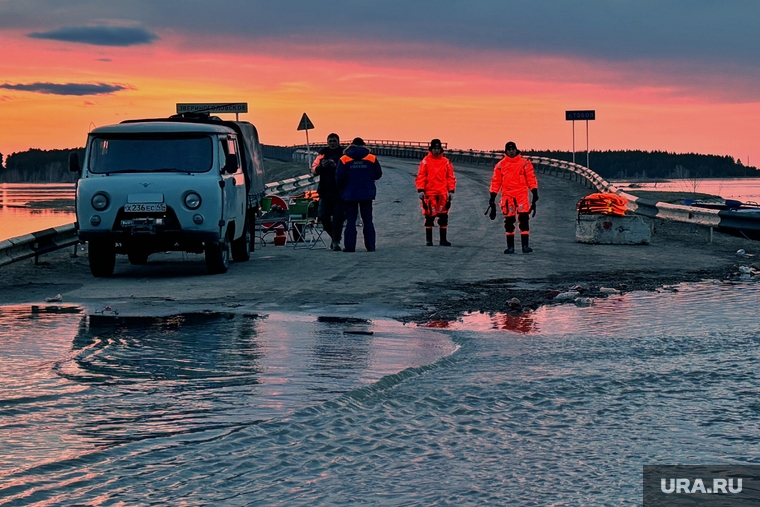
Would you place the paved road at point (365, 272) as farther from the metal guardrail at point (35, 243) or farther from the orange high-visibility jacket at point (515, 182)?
the orange high-visibility jacket at point (515, 182)

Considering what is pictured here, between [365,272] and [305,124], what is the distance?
19122 millimetres

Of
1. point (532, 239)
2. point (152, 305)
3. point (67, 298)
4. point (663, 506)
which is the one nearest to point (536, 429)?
point (663, 506)

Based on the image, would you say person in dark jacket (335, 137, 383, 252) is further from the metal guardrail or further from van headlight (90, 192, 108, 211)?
van headlight (90, 192, 108, 211)

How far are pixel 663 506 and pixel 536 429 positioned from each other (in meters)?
1.38

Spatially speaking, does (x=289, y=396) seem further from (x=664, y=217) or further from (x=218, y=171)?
(x=664, y=217)

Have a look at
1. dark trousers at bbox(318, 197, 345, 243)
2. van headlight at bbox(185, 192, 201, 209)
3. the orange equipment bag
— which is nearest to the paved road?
dark trousers at bbox(318, 197, 345, 243)

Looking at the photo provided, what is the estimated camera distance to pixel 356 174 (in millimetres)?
19531

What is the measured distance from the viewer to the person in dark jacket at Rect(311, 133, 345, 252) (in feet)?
65.9

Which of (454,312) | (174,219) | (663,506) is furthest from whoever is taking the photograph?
(174,219)

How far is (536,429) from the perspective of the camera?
606 cm

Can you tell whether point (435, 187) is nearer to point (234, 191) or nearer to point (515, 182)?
point (515, 182)

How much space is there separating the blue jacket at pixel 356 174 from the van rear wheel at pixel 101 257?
493 centimetres

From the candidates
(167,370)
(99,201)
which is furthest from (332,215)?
(167,370)

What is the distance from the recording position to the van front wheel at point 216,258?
16.0 metres
